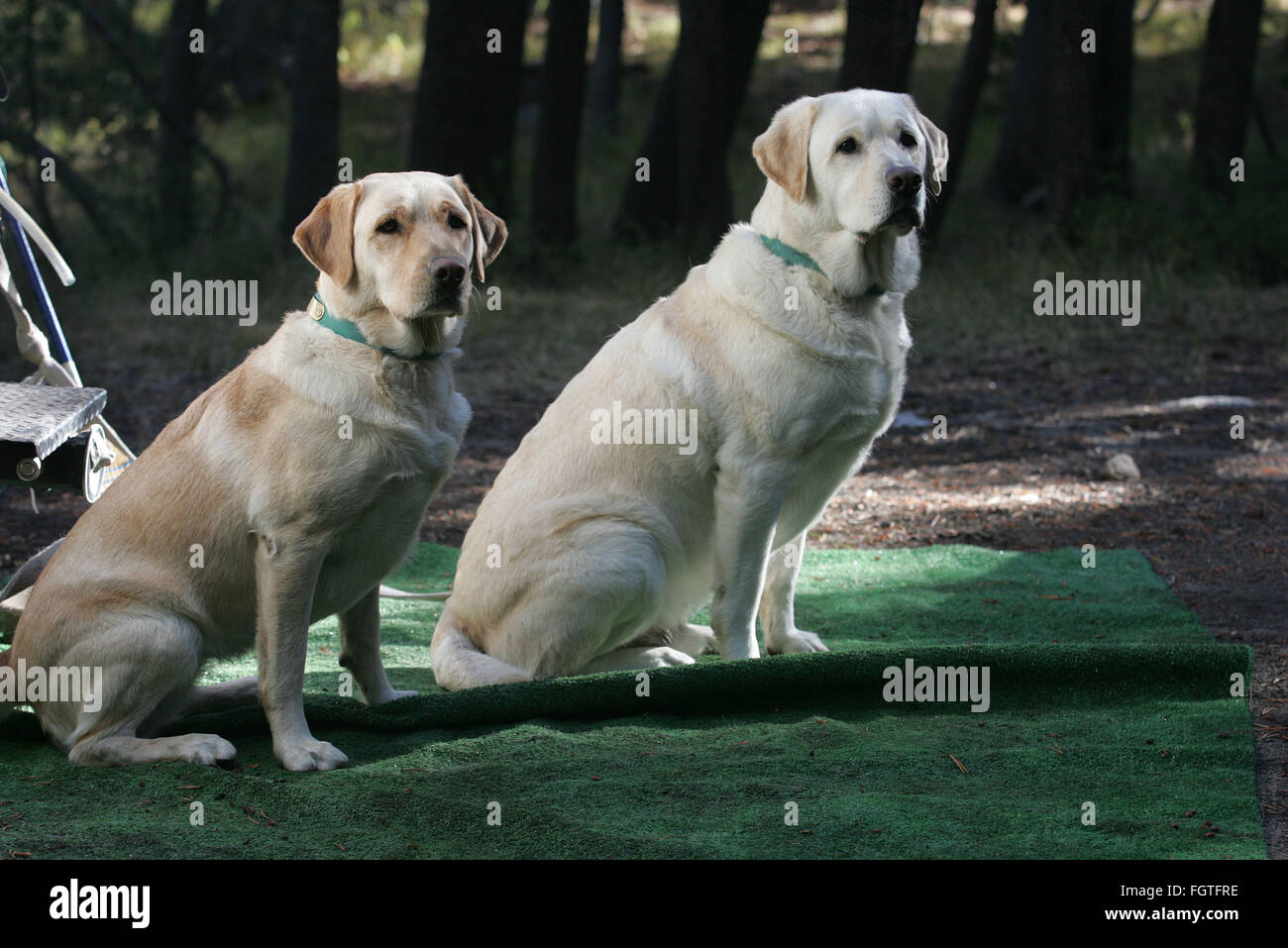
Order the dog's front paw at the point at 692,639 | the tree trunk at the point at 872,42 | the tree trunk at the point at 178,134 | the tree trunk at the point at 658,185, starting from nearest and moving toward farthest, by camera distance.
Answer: the dog's front paw at the point at 692,639 → the tree trunk at the point at 872,42 → the tree trunk at the point at 658,185 → the tree trunk at the point at 178,134

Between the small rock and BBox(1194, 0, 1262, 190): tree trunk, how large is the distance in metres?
6.98

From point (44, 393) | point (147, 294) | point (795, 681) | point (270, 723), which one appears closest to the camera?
point (270, 723)

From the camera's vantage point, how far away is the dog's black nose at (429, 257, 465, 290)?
3422mm

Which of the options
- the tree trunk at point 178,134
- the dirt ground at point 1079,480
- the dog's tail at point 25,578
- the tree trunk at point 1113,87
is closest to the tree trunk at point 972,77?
the tree trunk at point 1113,87

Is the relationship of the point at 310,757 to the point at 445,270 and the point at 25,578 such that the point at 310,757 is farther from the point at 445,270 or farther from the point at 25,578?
the point at 25,578

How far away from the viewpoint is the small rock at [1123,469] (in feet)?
24.5

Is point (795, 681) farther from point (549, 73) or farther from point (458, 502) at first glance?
point (549, 73)

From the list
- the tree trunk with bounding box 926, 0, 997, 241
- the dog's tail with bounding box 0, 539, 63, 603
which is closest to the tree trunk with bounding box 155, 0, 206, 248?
the tree trunk with bounding box 926, 0, 997, 241

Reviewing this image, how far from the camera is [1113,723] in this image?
3756mm

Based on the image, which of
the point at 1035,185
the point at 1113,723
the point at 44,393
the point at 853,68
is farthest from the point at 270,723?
the point at 1035,185

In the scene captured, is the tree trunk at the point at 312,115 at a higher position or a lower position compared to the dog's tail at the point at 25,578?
higher

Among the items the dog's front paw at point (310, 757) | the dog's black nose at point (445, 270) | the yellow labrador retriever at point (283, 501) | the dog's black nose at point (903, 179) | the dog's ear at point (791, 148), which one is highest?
the dog's ear at point (791, 148)

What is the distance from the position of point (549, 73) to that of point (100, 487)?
32.8 ft

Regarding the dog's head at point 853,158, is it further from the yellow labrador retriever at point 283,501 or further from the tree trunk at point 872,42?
the tree trunk at point 872,42
